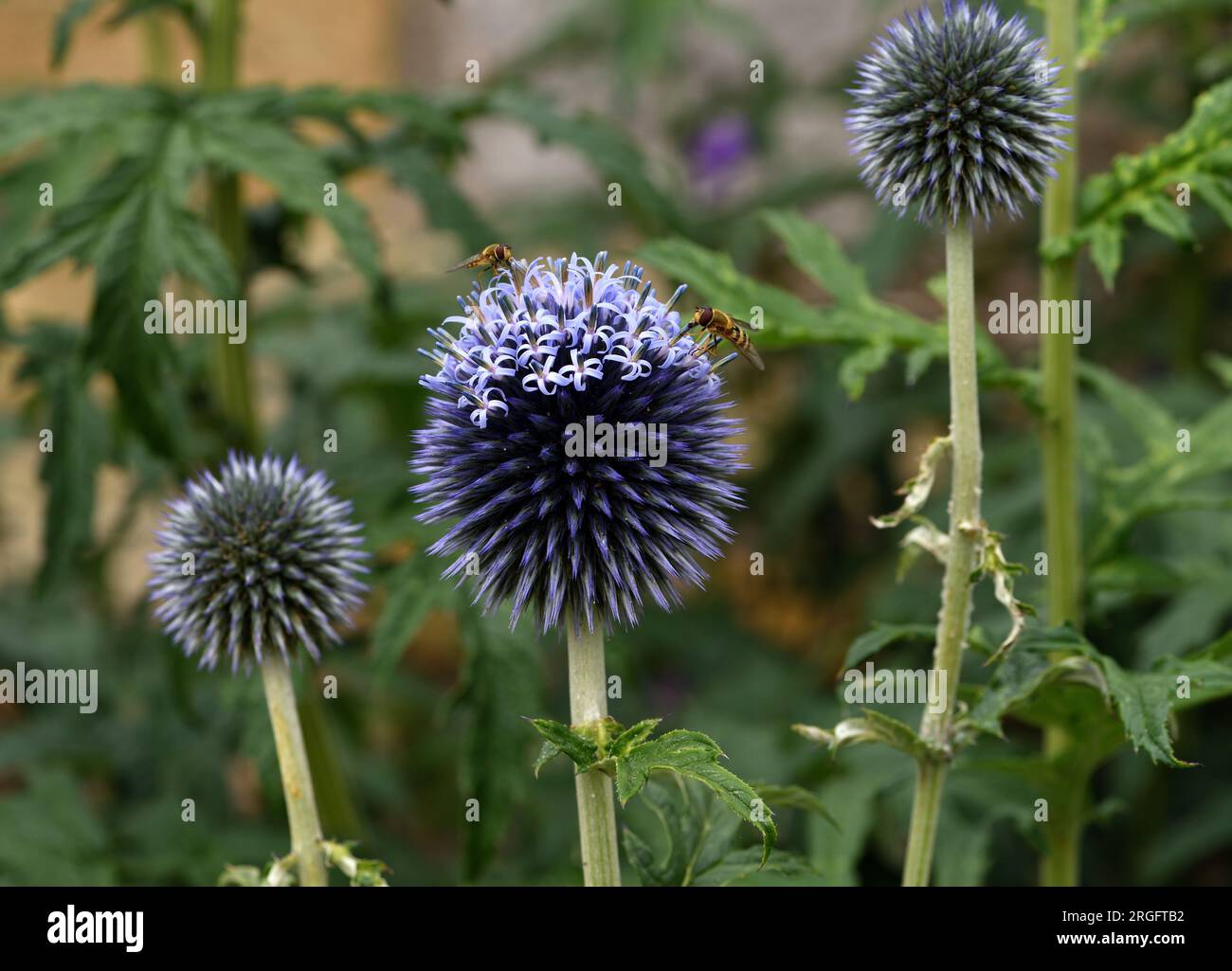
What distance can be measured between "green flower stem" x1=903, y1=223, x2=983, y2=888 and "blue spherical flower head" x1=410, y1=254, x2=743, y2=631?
0.30m

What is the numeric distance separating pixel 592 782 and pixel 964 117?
1054 mm

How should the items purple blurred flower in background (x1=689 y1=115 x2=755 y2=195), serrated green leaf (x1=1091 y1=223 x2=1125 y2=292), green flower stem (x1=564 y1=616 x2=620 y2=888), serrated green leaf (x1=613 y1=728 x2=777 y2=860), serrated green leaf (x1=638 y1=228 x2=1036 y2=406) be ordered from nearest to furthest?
1. serrated green leaf (x1=613 y1=728 x2=777 y2=860)
2. green flower stem (x1=564 y1=616 x2=620 y2=888)
3. serrated green leaf (x1=1091 y1=223 x2=1125 y2=292)
4. serrated green leaf (x1=638 y1=228 x2=1036 y2=406)
5. purple blurred flower in background (x1=689 y1=115 x2=755 y2=195)

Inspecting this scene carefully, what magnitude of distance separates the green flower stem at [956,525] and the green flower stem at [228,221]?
178 cm

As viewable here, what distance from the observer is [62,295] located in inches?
288

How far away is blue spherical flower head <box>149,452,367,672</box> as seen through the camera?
6.54 ft

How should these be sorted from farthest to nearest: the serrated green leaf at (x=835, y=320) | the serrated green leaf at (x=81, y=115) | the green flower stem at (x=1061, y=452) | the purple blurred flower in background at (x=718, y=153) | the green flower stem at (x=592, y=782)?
the purple blurred flower in background at (x=718, y=153)
the serrated green leaf at (x=81, y=115)
the green flower stem at (x=1061, y=452)
the serrated green leaf at (x=835, y=320)
the green flower stem at (x=592, y=782)

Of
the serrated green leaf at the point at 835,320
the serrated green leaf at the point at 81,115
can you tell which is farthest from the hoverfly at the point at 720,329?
the serrated green leaf at the point at 81,115

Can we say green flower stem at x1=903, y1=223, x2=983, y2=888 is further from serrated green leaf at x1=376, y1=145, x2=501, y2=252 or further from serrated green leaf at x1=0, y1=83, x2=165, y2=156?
serrated green leaf at x1=0, y1=83, x2=165, y2=156

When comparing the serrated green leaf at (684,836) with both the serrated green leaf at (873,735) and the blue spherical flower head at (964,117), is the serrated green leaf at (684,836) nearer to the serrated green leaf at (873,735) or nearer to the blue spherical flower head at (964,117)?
the serrated green leaf at (873,735)

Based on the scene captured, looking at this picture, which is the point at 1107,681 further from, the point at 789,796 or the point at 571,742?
the point at 571,742

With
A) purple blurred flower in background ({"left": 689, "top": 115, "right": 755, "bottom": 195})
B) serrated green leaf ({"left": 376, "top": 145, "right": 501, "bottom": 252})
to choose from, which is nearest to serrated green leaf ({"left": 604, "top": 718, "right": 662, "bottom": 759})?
serrated green leaf ({"left": 376, "top": 145, "right": 501, "bottom": 252})

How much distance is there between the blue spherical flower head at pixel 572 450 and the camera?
1.76 metres

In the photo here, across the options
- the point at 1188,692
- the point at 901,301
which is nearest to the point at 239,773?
the point at 901,301

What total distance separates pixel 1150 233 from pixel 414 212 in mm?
5225
